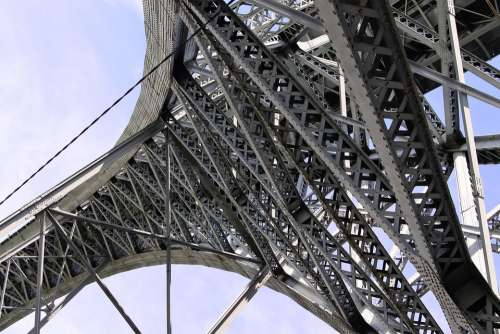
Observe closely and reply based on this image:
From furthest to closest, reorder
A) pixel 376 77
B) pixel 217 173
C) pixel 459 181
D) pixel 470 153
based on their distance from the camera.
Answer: pixel 217 173, pixel 459 181, pixel 470 153, pixel 376 77

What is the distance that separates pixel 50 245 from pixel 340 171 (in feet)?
58.6

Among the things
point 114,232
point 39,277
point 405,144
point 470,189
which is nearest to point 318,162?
point 470,189

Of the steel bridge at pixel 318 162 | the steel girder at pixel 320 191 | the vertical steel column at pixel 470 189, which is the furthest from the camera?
the steel girder at pixel 320 191

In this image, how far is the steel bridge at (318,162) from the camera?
319 inches

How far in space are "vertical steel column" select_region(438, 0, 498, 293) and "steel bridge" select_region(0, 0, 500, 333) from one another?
0.08 ft

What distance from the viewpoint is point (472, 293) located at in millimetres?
8789

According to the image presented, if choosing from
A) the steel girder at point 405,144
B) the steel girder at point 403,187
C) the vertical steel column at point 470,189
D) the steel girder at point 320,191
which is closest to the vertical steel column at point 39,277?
the steel girder at point 320,191

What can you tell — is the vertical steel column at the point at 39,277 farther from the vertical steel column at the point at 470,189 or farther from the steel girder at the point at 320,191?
the vertical steel column at the point at 470,189

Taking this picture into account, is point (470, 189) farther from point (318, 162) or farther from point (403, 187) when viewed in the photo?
point (403, 187)

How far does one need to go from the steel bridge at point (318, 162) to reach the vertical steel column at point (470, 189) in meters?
0.03

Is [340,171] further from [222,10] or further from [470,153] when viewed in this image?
[222,10]

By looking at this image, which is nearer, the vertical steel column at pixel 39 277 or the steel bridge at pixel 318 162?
the steel bridge at pixel 318 162

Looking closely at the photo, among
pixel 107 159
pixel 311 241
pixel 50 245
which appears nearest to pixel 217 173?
pixel 107 159

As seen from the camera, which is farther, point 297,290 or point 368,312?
point 297,290
